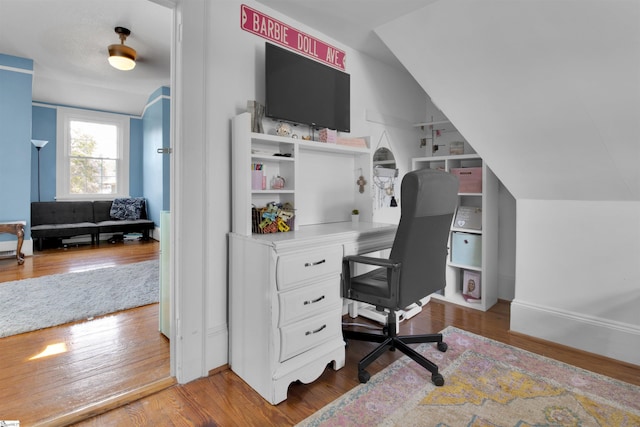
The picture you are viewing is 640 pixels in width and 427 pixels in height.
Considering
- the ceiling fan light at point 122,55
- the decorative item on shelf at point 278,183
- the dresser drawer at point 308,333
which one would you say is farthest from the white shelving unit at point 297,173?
the ceiling fan light at point 122,55

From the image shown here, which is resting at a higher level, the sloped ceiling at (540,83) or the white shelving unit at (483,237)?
the sloped ceiling at (540,83)

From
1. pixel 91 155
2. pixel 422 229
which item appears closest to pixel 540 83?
pixel 422 229

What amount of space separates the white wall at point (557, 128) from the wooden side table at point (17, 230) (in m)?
5.27

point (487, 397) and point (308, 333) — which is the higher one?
point (308, 333)

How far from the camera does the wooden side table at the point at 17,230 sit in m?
4.48

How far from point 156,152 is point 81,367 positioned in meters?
4.73

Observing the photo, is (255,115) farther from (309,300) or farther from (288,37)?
(309,300)

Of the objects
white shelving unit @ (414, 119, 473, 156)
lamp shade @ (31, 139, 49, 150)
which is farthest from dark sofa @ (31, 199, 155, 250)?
white shelving unit @ (414, 119, 473, 156)

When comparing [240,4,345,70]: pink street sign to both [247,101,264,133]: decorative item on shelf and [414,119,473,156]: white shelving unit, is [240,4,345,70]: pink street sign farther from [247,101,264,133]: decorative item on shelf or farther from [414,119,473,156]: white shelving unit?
[414,119,473,156]: white shelving unit

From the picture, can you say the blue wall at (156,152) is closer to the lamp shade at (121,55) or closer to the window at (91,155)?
the window at (91,155)

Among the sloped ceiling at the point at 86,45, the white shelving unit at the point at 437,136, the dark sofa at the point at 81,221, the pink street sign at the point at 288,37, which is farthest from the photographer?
the dark sofa at the point at 81,221

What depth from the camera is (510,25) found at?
6.16 feet

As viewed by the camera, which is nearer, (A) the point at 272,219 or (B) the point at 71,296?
(A) the point at 272,219

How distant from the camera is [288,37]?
2.49 m
